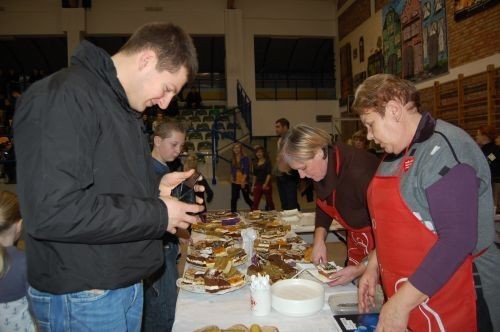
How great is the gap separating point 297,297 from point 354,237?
0.98 meters

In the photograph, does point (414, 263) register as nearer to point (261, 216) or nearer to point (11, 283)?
point (11, 283)

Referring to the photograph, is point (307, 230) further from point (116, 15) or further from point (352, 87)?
point (116, 15)

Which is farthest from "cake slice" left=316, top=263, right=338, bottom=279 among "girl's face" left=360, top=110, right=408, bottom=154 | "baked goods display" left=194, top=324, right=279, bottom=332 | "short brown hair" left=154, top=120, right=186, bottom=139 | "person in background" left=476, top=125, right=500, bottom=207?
"person in background" left=476, top=125, right=500, bottom=207

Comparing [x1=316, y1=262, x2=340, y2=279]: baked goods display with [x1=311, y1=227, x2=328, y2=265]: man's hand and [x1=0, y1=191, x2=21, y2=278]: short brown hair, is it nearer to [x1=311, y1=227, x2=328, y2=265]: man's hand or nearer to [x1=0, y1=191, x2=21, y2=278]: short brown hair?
[x1=311, y1=227, x2=328, y2=265]: man's hand

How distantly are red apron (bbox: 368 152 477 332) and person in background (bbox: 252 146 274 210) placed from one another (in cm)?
584

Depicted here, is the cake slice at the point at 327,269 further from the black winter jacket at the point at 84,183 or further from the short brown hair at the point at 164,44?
the short brown hair at the point at 164,44

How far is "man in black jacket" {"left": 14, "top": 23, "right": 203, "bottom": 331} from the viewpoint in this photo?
0.97 m

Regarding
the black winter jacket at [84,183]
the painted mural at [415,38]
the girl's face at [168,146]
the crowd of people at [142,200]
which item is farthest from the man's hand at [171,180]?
the painted mural at [415,38]

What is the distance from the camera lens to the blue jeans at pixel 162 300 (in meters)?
2.49

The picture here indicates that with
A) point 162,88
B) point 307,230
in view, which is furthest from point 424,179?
point 307,230

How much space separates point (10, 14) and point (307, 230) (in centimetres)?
1349

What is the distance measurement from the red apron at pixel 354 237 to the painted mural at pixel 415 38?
622 cm

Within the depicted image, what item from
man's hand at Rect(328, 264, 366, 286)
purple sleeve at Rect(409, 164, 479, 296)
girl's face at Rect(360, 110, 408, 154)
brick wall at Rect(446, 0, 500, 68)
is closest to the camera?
purple sleeve at Rect(409, 164, 479, 296)

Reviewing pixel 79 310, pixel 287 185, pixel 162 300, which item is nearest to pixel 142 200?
pixel 79 310
